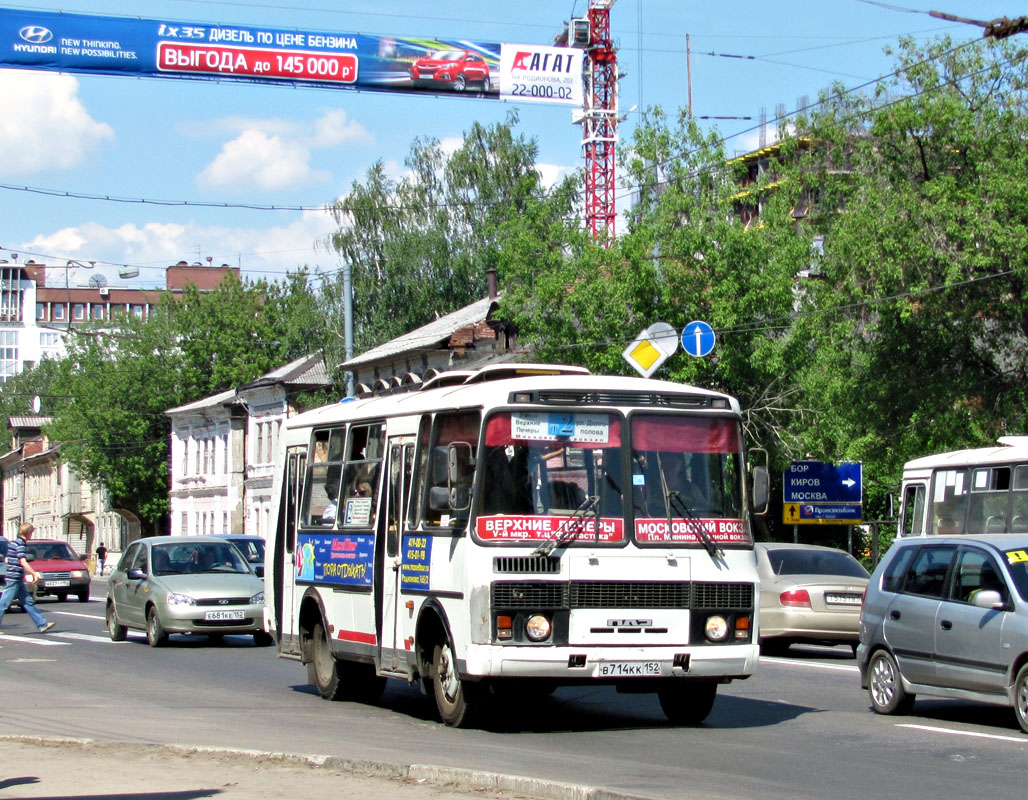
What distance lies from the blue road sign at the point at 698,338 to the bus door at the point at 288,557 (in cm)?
1549

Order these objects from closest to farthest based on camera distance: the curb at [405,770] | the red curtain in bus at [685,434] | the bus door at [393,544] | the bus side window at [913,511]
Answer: the curb at [405,770] < the red curtain in bus at [685,434] < the bus door at [393,544] < the bus side window at [913,511]

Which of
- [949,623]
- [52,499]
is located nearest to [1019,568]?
[949,623]

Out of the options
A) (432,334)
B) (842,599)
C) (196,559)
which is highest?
(432,334)

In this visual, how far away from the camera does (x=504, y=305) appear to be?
4159cm

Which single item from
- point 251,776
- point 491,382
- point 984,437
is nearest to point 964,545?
point 491,382

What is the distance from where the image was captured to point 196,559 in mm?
24500

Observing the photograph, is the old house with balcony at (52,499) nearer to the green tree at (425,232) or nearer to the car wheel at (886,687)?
the green tree at (425,232)

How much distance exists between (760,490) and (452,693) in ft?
9.70

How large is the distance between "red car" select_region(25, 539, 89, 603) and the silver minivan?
3161 centimetres

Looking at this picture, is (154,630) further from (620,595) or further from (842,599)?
(620,595)

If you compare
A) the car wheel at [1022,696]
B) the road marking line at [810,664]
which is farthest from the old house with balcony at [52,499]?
the car wheel at [1022,696]

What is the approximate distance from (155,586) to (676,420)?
43.2ft

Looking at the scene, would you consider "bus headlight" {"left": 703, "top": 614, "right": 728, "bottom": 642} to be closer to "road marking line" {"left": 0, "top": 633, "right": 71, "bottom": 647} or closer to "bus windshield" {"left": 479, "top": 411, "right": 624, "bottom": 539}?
"bus windshield" {"left": 479, "top": 411, "right": 624, "bottom": 539}

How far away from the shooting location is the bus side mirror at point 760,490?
1240 centimetres
